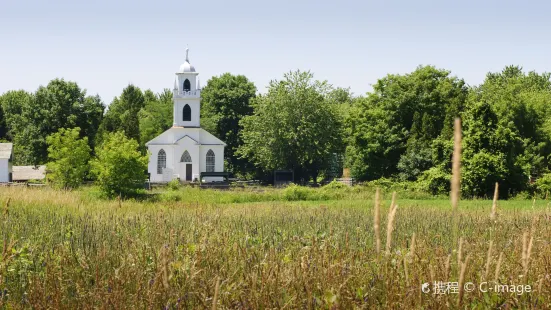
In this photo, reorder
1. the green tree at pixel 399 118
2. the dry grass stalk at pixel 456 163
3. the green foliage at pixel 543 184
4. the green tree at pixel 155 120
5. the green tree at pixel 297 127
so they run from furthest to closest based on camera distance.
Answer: the green tree at pixel 155 120, the green tree at pixel 297 127, the green tree at pixel 399 118, the green foliage at pixel 543 184, the dry grass stalk at pixel 456 163

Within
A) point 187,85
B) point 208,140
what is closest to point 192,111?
point 187,85

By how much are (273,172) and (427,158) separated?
17.9 meters

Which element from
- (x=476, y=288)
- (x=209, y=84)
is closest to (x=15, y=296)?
(x=476, y=288)

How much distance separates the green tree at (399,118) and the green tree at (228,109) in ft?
67.7

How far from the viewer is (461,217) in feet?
52.3

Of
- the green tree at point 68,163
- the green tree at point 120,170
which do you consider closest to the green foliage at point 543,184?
the green tree at point 120,170

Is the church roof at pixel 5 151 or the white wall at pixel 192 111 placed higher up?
the white wall at pixel 192 111

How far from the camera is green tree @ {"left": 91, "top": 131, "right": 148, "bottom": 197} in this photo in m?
38.7

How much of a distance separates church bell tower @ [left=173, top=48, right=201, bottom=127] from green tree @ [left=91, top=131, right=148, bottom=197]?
24.0 metres

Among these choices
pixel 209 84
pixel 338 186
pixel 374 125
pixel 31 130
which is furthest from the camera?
pixel 209 84

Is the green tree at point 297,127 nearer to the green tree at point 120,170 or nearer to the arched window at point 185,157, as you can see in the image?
the arched window at point 185,157

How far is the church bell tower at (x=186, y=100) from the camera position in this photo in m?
64.8

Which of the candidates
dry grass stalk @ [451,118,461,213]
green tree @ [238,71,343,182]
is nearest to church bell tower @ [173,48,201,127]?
green tree @ [238,71,343,182]

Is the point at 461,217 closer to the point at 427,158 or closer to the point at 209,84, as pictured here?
the point at 427,158
